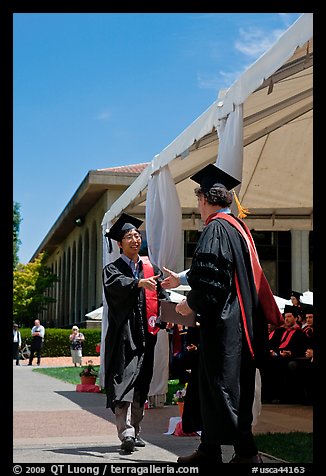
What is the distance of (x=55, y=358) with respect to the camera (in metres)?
36.1

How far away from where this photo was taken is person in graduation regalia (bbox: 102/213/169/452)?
7238 millimetres

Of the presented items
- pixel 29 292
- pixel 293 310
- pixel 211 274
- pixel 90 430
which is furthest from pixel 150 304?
pixel 29 292

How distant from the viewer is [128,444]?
278 inches

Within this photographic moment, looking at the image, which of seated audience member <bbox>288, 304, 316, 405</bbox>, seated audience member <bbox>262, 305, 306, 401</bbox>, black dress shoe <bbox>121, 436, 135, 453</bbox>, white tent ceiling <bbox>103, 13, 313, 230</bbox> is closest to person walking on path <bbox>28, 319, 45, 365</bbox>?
white tent ceiling <bbox>103, 13, 313, 230</bbox>

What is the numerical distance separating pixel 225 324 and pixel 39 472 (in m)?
1.75

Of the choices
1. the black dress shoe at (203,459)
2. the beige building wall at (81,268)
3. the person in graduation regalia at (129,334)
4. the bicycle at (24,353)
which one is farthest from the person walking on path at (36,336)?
the black dress shoe at (203,459)

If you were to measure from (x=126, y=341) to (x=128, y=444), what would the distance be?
0.96 meters

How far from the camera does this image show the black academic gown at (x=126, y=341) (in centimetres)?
728

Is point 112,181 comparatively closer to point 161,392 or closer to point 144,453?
point 161,392

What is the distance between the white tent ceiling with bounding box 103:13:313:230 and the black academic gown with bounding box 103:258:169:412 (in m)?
2.17

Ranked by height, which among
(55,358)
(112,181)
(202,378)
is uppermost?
(112,181)

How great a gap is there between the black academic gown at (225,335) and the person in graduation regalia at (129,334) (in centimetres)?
165

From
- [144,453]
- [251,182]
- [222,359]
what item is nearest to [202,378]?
[222,359]
